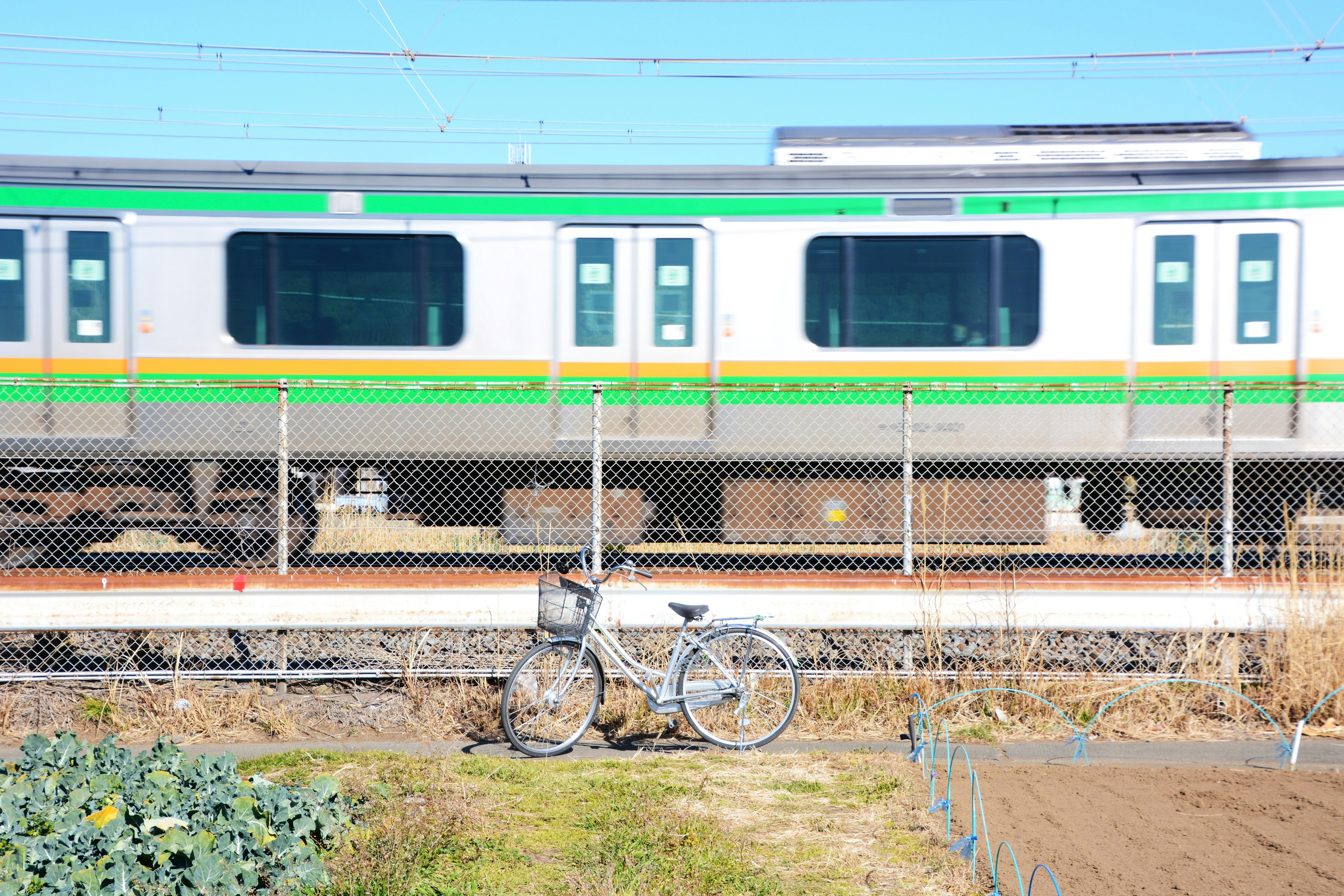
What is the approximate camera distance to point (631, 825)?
4.29 meters

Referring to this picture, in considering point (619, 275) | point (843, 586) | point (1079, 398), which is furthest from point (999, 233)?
point (843, 586)

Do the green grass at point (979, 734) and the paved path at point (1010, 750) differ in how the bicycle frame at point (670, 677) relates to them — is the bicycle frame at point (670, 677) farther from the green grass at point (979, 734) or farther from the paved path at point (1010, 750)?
the green grass at point (979, 734)

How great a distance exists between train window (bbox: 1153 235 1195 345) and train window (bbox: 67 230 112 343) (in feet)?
31.0

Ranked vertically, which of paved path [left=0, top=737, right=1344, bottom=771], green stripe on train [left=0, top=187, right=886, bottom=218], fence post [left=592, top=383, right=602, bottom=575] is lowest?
paved path [left=0, top=737, right=1344, bottom=771]

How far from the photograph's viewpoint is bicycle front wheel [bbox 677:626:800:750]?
5789 mm

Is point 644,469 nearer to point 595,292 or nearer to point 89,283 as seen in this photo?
point 595,292

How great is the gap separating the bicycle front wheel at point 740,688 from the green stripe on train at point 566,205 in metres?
4.66

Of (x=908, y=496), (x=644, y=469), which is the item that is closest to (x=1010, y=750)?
(x=908, y=496)

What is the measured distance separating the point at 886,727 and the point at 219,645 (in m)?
4.56

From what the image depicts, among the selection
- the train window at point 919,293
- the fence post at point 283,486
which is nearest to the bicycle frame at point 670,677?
the fence post at point 283,486

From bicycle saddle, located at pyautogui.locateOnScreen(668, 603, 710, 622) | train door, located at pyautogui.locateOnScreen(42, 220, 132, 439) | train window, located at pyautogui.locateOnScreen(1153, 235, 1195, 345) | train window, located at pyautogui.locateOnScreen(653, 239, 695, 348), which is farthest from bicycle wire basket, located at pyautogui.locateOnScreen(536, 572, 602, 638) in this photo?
train window, located at pyautogui.locateOnScreen(1153, 235, 1195, 345)

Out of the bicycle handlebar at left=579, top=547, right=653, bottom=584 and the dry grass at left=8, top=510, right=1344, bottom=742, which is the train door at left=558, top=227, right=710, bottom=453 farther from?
the bicycle handlebar at left=579, top=547, right=653, bottom=584

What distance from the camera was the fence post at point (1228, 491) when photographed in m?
6.69

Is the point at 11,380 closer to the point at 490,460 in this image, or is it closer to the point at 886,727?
the point at 490,460
